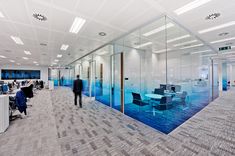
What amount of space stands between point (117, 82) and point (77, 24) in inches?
110

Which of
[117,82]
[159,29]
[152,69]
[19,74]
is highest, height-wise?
[159,29]

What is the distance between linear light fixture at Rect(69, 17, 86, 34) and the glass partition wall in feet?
5.83

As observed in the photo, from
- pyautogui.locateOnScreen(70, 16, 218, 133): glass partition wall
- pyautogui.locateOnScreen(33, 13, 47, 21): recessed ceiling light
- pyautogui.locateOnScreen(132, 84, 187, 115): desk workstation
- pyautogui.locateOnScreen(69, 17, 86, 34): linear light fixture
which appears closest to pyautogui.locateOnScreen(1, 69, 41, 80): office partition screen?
pyautogui.locateOnScreen(70, 16, 218, 133): glass partition wall

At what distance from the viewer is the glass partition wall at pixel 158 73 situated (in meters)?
4.09

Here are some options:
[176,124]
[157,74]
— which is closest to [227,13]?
[157,74]

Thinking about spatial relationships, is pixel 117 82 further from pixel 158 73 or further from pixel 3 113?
pixel 3 113

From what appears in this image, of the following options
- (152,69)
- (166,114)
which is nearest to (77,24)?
(152,69)

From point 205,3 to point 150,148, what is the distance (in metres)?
3.46

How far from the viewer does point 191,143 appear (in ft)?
8.13

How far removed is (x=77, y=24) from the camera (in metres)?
3.70

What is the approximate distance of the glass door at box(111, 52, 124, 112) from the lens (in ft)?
15.9

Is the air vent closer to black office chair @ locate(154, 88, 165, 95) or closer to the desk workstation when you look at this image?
the desk workstation

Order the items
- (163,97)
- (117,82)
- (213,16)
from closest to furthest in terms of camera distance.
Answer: (213,16) → (163,97) → (117,82)

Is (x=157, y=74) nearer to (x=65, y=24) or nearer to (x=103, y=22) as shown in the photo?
(x=103, y=22)
